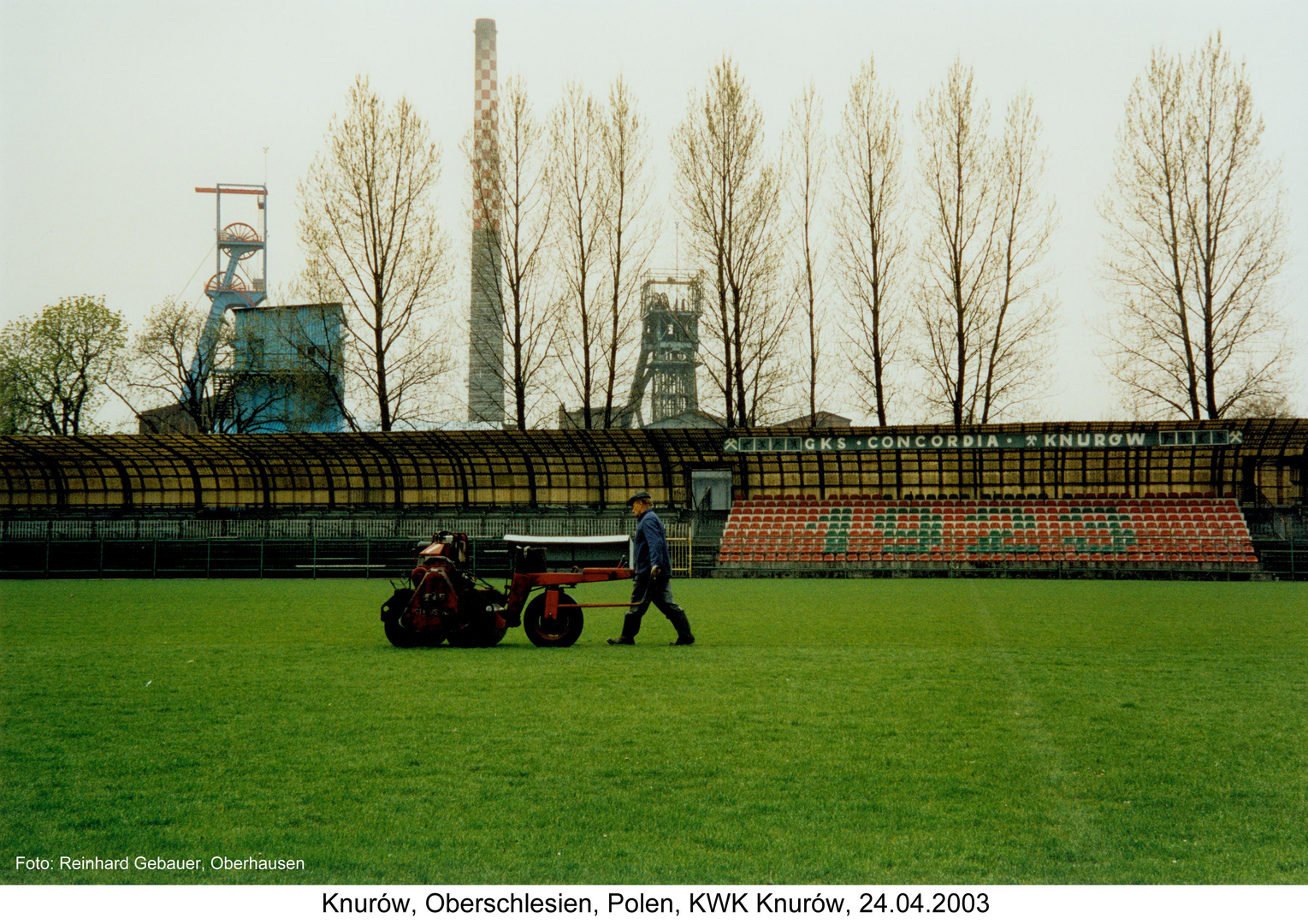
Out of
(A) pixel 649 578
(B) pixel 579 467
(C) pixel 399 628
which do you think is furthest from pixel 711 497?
(C) pixel 399 628

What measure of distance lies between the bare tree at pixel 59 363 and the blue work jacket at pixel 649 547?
142 ft

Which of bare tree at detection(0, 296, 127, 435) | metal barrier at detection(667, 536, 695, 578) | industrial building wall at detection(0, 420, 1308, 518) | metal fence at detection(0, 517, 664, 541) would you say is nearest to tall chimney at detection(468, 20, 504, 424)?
industrial building wall at detection(0, 420, 1308, 518)

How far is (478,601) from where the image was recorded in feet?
41.9

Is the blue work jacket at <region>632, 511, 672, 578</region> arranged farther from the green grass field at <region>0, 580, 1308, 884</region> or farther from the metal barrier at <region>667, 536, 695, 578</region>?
the metal barrier at <region>667, 536, 695, 578</region>

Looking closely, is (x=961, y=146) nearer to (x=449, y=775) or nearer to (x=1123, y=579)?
(x=1123, y=579)

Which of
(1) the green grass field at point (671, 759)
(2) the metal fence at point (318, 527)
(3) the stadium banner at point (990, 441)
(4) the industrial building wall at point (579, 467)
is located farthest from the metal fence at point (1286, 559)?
(1) the green grass field at point (671, 759)

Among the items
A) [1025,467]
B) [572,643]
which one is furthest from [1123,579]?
[572,643]

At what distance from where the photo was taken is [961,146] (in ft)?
117

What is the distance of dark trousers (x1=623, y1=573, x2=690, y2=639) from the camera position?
42.0 feet

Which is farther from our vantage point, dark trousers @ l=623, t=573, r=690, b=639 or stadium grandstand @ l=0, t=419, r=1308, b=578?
stadium grandstand @ l=0, t=419, r=1308, b=578

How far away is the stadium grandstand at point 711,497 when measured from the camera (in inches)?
1216

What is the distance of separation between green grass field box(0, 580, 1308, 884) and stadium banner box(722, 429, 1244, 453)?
20.0m

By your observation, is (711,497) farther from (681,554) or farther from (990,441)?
(990,441)
